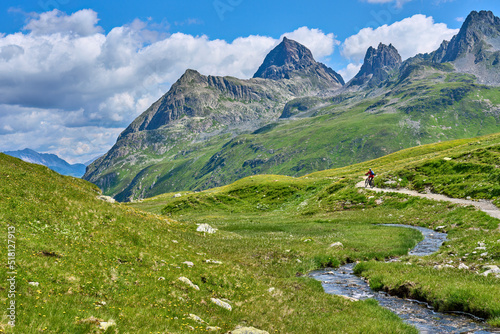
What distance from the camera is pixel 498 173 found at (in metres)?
39.9

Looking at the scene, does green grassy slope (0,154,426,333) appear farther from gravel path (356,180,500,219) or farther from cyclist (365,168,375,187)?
cyclist (365,168,375,187)

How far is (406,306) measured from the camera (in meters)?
16.3

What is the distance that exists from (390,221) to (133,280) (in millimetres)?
38880

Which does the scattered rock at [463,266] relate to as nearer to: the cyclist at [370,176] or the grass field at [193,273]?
the grass field at [193,273]

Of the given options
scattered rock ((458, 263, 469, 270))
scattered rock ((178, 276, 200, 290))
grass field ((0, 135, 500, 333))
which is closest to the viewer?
grass field ((0, 135, 500, 333))

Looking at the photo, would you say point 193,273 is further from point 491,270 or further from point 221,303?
point 491,270

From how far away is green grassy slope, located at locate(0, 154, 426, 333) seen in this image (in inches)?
409

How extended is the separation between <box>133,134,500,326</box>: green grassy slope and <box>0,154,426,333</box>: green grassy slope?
3.21 metres

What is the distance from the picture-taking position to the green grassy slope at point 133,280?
10.4 meters

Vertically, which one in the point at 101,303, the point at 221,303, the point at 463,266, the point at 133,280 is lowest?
the point at 463,266

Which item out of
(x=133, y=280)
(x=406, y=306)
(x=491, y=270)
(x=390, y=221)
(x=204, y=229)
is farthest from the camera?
(x=390, y=221)

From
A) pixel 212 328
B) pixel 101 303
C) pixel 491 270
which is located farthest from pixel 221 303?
pixel 491 270

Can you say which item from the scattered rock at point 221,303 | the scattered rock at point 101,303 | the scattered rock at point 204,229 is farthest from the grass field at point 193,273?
the scattered rock at point 204,229

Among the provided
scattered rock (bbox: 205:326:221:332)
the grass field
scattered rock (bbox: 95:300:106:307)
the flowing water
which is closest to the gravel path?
the grass field
